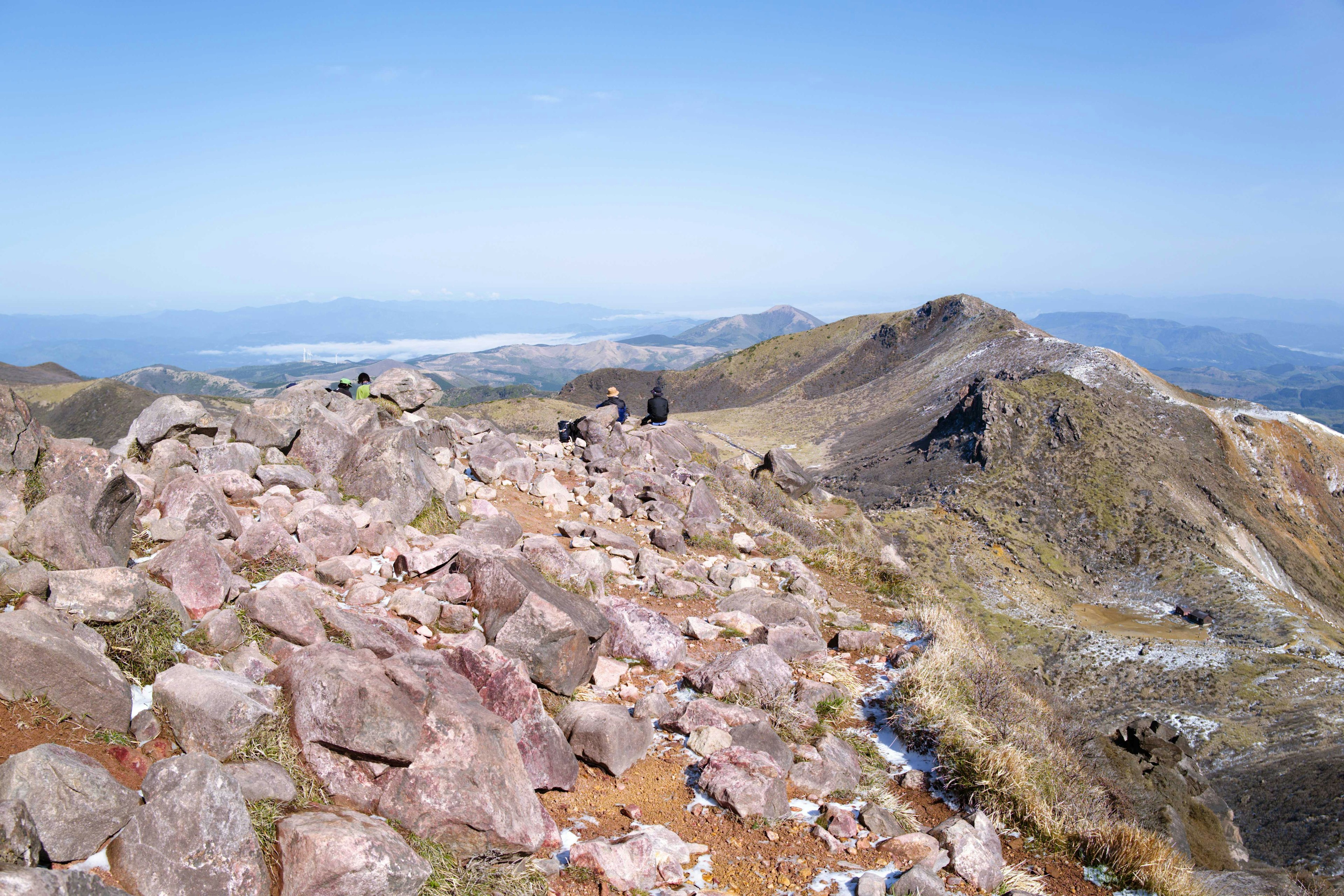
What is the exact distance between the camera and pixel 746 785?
18.4ft

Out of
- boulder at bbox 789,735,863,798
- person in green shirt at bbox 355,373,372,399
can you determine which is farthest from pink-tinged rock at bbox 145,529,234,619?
person in green shirt at bbox 355,373,372,399

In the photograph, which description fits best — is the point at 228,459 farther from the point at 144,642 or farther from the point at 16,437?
the point at 144,642

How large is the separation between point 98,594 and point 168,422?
5473 millimetres

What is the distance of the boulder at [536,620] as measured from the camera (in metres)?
6.52

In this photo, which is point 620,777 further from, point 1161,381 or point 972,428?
Answer: point 1161,381

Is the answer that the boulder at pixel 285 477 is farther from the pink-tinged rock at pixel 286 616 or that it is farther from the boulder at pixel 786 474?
the boulder at pixel 786 474

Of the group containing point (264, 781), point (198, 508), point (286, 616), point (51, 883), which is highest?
point (198, 508)

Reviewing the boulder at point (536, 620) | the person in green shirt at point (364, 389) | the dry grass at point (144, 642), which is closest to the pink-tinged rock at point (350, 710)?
the dry grass at point (144, 642)

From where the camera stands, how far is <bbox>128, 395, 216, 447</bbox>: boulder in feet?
30.5

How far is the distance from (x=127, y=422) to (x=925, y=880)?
64754 millimetres

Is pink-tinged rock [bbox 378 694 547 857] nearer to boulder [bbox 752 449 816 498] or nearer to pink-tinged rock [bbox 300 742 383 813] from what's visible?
pink-tinged rock [bbox 300 742 383 813]

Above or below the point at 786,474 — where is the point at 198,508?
above

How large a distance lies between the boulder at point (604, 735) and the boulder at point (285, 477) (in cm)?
498

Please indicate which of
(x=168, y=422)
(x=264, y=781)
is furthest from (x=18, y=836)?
(x=168, y=422)
